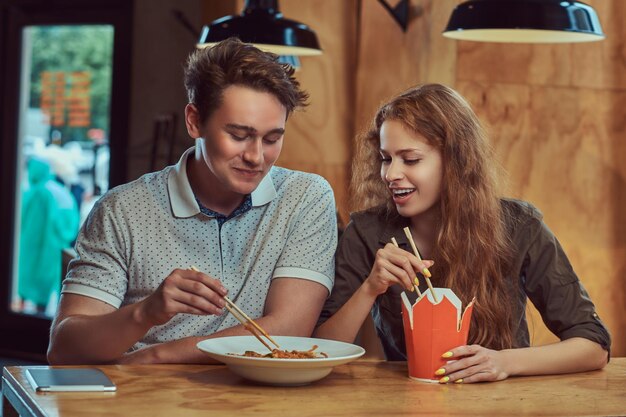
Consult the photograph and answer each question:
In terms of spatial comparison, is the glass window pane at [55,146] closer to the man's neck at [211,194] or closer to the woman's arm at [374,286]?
the man's neck at [211,194]

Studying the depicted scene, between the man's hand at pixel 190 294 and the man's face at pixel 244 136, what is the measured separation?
459 millimetres

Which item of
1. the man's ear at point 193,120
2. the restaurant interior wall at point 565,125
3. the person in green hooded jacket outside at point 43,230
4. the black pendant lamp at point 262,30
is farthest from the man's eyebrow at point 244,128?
the person in green hooded jacket outside at point 43,230

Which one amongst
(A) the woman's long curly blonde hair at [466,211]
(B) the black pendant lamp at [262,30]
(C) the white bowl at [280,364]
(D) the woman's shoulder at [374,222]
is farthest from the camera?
(B) the black pendant lamp at [262,30]

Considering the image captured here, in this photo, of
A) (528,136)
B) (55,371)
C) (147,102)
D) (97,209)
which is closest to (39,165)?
(147,102)

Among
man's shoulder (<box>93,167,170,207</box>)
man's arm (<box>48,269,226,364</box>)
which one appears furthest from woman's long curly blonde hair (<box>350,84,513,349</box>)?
man's arm (<box>48,269,226,364</box>)

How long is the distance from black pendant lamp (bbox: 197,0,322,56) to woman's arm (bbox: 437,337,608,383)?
1.66 metres

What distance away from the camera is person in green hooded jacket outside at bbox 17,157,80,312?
7082 millimetres

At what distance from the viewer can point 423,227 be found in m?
2.56

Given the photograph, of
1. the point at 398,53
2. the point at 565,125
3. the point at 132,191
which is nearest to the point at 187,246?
the point at 132,191

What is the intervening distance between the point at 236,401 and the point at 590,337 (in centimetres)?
94

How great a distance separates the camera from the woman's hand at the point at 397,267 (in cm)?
204

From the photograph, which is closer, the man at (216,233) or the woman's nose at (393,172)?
the man at (216,233)

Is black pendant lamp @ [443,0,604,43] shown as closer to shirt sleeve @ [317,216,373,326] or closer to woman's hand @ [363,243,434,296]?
shirt sleeve @ [317,216,373,326]

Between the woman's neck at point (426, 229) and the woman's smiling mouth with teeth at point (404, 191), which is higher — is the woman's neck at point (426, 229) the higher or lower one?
the lower one
